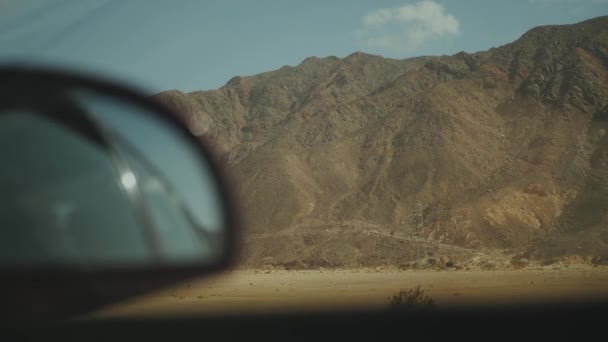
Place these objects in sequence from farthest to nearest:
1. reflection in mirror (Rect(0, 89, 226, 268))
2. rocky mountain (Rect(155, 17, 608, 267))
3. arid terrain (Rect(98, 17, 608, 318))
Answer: rocky mountain (Rect(155, 17, 608, 267)) → arid terrain (Rect(98, 17, 608, 318)) → reflection in mirror (Rect(0, 89, 226, 268))

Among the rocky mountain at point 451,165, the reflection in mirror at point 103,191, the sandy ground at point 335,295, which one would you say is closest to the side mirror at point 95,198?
the reflection in mirror at point 103,191

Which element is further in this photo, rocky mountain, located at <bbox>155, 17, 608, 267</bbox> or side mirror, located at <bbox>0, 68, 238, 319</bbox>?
rocky mountain, located at <bbox>155, 17, 608, 267</bbox>

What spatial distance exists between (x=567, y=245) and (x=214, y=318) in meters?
45.7

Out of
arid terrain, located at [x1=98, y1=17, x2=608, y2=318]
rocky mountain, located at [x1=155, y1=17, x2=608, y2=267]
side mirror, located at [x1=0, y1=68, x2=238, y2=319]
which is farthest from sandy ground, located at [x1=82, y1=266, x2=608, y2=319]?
rocky mountain, located at [x1=155, y1=17, x2=608, y2=267]

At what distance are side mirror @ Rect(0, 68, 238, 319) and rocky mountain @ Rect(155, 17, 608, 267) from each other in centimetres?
4887

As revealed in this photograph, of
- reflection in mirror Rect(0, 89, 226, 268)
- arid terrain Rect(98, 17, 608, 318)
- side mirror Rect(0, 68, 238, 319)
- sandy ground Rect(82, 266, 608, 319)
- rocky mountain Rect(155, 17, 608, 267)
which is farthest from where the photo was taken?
rocky mountain Rect(155, 17, 608, 267)

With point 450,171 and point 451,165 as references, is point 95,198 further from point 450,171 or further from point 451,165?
point 451,165

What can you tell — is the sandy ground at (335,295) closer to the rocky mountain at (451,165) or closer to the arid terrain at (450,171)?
the arid terrain at (450,171)

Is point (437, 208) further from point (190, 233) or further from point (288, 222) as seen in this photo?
point (190, 233)

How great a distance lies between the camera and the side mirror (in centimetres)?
351

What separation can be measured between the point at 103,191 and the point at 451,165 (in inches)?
2710

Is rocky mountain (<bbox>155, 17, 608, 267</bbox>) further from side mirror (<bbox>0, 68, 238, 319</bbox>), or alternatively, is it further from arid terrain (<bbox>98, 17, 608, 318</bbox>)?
side mirror (<bbox>0, 68, 238, 319</bbox>)

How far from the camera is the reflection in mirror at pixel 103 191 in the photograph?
3.69m

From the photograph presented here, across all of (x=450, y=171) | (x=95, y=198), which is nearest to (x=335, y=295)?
(x=95, y=198)
